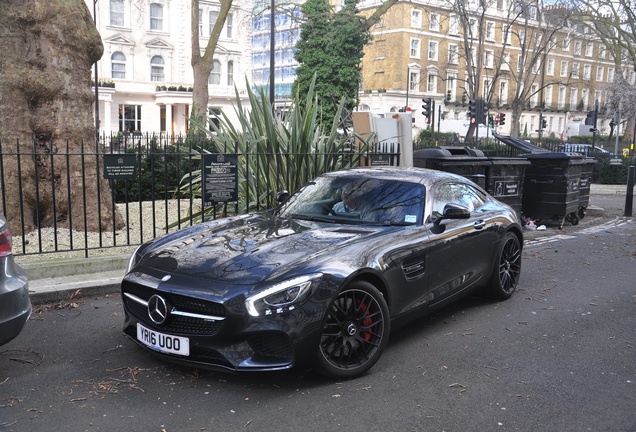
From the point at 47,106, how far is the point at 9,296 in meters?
5.18

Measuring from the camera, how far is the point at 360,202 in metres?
5.66

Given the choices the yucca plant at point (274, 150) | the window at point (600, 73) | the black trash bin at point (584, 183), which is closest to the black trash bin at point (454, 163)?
the yucca plant at point (274, 150)

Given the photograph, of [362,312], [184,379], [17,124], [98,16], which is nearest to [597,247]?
[362,312]

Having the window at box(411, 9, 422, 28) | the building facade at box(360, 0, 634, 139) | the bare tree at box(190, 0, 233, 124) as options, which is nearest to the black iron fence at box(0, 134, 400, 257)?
the bare tree at box(190, 0, 233, 124)

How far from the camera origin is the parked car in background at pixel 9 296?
4.07m

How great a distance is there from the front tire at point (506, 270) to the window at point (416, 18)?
196ft

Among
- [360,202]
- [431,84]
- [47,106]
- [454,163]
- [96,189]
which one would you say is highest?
[431,84]

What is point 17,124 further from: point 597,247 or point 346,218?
point 597,247

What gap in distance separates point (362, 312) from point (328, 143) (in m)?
5.79

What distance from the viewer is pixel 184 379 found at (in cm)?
443

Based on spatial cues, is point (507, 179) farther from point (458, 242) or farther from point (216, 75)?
point (216, 75)

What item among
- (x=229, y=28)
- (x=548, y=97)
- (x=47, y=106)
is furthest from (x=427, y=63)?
(x=47, y=106)

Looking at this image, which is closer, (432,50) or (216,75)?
(216,75)

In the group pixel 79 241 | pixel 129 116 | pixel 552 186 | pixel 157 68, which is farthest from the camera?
pixel 157 68
